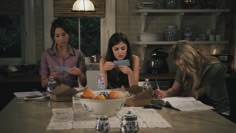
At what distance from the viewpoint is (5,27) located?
490 centimetres

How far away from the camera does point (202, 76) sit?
8.91ft

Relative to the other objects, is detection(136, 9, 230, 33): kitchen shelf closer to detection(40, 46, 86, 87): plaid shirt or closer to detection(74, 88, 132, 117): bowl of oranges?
detection(40, 46, 86, 87): plaid shirt

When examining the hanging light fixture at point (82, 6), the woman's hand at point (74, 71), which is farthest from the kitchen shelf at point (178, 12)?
the woman's hand at point (74, 71)

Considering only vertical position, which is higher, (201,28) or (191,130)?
(201,28)

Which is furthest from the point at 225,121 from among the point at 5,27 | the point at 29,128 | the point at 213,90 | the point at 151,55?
the point at 5,27

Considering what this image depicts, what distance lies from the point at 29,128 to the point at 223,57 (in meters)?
3.27

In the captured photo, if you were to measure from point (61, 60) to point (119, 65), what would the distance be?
0.59 metres

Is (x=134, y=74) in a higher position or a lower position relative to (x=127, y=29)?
lower

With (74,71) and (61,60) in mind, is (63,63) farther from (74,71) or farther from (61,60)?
(74,71)

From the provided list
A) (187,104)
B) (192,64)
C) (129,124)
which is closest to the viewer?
(129,124)

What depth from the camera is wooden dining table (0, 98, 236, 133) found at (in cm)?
189

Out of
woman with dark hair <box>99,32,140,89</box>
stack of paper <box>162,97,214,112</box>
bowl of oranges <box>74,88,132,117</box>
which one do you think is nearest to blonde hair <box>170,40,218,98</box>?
stack of paper <box>162,97,214,112</box>

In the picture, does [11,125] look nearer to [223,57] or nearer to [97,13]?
[97,13]

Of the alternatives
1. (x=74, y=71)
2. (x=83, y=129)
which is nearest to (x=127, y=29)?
(x=74, y=71)
